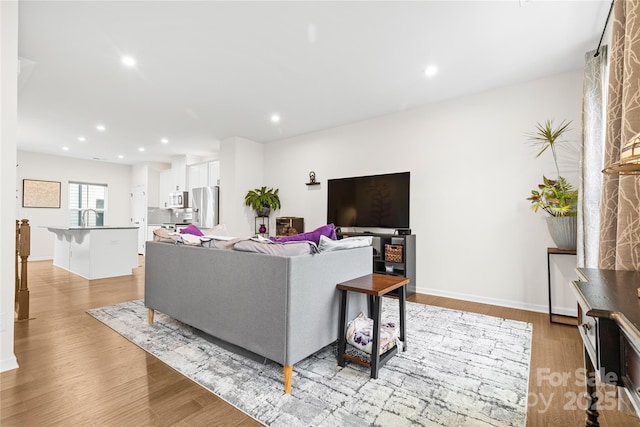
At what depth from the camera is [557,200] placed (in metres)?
3.04

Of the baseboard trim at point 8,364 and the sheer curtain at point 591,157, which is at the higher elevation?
the sheer curtain at point 591,157

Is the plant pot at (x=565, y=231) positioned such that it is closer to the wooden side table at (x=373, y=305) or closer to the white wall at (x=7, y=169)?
the wooden side table at (x=373, y=305)

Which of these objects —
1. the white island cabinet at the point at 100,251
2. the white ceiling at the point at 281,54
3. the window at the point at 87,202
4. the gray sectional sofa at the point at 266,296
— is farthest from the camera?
the window at the point at 87,202

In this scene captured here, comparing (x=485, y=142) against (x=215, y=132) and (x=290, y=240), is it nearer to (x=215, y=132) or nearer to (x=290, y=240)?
(x=290, y=240)

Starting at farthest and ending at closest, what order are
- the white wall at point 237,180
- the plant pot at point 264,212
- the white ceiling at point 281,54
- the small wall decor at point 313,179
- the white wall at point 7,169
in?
the plant pot at point 264,212
the white wall at point 237,180
the small wall decor at point 313,179
the white ceiling at point 281,54
the white wall at point 7,169

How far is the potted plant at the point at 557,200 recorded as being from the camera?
2982 mm

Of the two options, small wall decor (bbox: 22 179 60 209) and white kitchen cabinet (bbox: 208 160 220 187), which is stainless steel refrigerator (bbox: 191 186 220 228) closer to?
white kitchen cabinet (bbox: 208 160 220 187)

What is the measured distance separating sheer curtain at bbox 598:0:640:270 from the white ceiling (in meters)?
0.81

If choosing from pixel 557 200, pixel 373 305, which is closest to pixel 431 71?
pixel 557 200

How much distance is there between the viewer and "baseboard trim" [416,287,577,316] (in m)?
3.21

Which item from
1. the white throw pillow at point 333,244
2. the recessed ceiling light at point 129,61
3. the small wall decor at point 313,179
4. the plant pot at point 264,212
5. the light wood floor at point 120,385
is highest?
the recessed ceiling light at point 129,61

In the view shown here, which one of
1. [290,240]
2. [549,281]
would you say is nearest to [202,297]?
[290,240]

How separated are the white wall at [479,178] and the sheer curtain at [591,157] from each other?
1.83 feet

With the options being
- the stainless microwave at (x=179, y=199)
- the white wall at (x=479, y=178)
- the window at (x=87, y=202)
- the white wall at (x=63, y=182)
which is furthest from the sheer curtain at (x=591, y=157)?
the window at (x=87, y=202)
